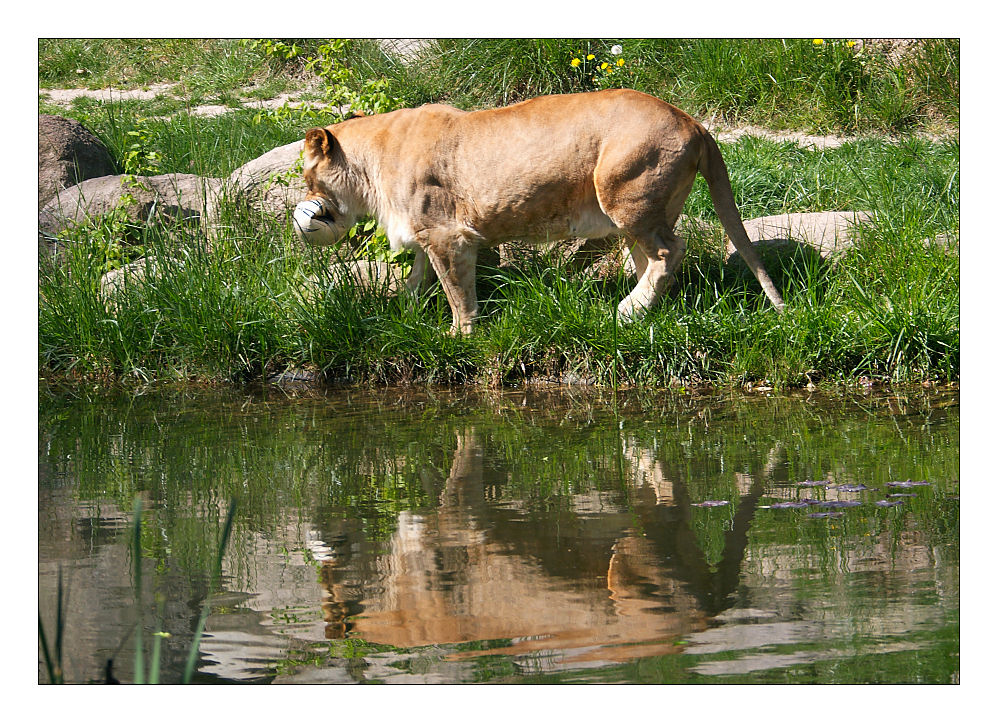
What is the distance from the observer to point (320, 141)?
7.28 metres

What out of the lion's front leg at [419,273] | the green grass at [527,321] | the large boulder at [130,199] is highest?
the large boulder at [130,199]

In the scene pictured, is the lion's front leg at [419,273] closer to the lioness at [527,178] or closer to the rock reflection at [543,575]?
the lioness at [527,178]

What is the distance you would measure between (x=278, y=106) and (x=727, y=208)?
6.89m

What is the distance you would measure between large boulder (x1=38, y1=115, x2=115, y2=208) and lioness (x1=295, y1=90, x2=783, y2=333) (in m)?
3.14

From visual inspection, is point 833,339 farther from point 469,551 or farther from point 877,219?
point 469,551

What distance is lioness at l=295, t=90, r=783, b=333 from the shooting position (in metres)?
6.80

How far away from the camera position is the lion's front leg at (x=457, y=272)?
7.11 m

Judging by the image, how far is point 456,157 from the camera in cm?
708

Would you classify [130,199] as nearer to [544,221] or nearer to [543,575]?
[544,221]

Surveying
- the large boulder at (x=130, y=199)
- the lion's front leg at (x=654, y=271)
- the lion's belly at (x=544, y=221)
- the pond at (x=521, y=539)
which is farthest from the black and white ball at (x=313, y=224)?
the lion's front leg at (x=654, y=271)

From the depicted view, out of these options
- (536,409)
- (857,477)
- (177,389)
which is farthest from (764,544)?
(177,389)

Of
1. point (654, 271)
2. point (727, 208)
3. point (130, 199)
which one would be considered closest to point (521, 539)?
point (654, 271)

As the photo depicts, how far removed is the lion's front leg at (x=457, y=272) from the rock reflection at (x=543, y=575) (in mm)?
2543

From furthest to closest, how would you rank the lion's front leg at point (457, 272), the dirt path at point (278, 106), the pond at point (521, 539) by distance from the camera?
the dirt path at point (278, 106), the lion's front leg at point (457, 272), the pond at point (521, 539)
